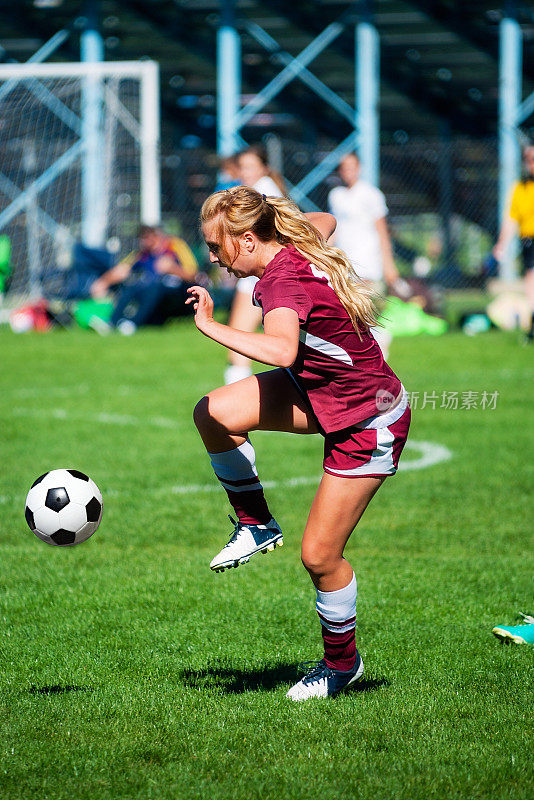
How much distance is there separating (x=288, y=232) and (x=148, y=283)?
14.7 metres

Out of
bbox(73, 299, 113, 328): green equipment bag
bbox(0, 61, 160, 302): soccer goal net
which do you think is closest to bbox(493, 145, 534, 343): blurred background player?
bbox(0, 61, 160, 302): soccer goal net

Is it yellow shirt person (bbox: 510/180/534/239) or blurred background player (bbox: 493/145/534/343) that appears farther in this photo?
yellow shirt person (bbox: 510/180/534/239)

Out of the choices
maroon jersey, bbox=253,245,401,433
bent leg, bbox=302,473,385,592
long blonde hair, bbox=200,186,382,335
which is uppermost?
long blonde hair, bbox=200,186,382,335

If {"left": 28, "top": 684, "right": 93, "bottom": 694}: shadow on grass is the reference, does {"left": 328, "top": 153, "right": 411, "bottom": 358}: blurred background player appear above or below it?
below

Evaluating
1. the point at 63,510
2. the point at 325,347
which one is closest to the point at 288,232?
the point at 325,347

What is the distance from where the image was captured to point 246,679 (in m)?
3.78

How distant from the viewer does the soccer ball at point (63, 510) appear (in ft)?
12.8

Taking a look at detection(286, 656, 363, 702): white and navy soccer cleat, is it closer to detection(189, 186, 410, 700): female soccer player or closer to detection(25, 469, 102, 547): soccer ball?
detection(189, 186, 410, 700): female soccer player

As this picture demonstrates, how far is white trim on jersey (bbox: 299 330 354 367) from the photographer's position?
3465 millimetres

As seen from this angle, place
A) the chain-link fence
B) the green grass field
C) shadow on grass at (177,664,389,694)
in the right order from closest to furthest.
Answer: the green grass field < shadow on grass at (177,664,389,694) < the chain-link fence

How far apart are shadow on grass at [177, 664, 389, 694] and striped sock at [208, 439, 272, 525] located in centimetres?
55

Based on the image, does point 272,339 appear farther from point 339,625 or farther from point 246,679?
point 246,679

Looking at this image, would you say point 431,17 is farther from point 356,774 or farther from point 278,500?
point 356,774

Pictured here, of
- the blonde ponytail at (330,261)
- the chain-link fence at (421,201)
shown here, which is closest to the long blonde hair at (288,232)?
the blonde ponytail at (330,261)
